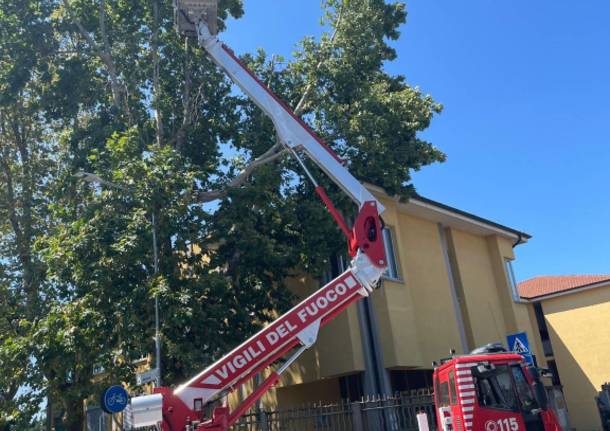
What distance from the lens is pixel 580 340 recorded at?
1068 inches

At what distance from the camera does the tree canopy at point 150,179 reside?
467 inches

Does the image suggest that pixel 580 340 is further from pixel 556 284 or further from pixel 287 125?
pixel 287 125

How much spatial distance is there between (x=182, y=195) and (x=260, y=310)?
3530 mm

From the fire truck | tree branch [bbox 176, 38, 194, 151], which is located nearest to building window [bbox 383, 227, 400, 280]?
tree branch [bbox 176, 38, 194, 151]

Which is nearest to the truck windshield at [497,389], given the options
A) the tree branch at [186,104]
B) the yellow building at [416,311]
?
the yellow building at [416,311]

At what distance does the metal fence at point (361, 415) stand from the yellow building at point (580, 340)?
17.7 m

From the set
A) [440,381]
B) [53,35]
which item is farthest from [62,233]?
[440,381]

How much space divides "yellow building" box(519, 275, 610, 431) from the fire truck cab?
19813 millimetres

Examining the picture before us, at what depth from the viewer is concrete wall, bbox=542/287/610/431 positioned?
2586 cm

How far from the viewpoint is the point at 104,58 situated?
16.4 m

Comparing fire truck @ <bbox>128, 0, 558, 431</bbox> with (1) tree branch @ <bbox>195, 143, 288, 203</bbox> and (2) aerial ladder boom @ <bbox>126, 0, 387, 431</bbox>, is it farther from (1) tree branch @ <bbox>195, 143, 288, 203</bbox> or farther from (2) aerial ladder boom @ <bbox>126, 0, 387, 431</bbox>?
(1) tree branch @ <bbox>195, 143, 288, 203</bbox>

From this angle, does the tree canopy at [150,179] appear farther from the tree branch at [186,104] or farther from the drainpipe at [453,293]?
the drainpipe at [453,293]

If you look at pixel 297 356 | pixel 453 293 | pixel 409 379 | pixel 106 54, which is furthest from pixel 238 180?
pixel 453 293

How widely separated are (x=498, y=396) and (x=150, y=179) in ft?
26.8
